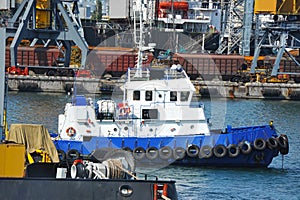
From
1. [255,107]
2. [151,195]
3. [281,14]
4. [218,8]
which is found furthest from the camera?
[218,8]

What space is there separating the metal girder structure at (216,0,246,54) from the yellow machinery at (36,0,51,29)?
1953 cm

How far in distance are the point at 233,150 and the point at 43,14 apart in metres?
26.6

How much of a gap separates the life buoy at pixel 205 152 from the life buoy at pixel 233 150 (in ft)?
1.70

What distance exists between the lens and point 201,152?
25.0m

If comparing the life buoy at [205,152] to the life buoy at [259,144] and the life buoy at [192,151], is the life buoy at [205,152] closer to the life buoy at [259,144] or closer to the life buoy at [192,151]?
the life buoy at [192,151]

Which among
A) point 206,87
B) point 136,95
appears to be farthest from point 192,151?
point 206,87

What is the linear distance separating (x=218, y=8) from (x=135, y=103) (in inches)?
2124

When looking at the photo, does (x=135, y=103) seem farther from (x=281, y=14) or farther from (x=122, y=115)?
(x=281, y=14)

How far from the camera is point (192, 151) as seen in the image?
24953mm

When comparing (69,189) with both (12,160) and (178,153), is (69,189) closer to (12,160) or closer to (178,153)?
(12,160)

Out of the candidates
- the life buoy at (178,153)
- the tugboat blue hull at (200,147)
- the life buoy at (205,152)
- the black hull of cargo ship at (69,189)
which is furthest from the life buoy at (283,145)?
the black hull of cargo ship at (69,189)

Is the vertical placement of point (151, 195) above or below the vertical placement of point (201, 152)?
above

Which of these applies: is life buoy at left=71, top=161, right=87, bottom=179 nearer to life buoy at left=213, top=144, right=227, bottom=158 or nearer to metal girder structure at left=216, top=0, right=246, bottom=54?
life buoy at left=213, top=144, right=227, bottom=158

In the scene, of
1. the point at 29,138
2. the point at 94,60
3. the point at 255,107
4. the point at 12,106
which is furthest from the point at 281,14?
the point at 29,138
